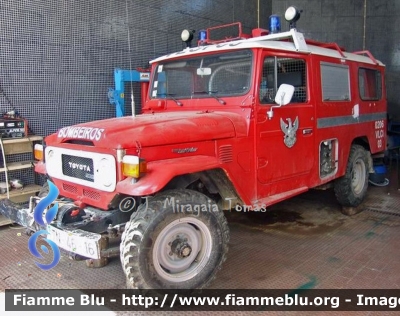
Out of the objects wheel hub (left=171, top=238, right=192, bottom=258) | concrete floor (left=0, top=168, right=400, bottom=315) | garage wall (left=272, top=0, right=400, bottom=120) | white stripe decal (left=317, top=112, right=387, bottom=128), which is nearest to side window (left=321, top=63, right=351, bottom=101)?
white stripe decal (left=317, top=112, right=387, bottom=128)

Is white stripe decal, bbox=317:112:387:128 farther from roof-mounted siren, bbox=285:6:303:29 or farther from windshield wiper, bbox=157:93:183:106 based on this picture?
windshield wiper, bbox=157:93:183:106

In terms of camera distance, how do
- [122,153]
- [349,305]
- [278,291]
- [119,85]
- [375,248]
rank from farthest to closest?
[119,85], [375,248], [278,291], [349,305], [122,153]

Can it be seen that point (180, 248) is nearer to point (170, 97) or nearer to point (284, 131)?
point (284, 131)

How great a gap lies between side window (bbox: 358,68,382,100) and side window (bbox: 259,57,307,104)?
1.41 m

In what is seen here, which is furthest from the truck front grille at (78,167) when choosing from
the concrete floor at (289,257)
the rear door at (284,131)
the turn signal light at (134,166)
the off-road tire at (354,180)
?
the off-road tire at (354,180)

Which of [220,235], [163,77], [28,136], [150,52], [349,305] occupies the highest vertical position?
[150,52]

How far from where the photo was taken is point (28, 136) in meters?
4.71

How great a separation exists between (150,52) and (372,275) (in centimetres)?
469

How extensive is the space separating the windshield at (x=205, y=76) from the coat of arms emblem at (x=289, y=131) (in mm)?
584

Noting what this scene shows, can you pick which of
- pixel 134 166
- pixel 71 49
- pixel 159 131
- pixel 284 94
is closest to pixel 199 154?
pixel 159 131

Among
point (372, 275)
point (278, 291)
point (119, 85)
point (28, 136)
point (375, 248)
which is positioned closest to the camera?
point (278, 291)

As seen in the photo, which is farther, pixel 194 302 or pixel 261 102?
pixel 261 102

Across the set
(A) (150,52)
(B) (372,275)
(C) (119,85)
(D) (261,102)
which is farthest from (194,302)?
(A) (150,52)

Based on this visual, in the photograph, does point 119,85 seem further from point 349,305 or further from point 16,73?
point 349,305
